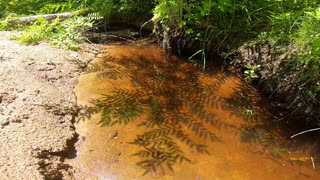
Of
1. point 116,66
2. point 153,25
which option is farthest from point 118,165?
point 153,25

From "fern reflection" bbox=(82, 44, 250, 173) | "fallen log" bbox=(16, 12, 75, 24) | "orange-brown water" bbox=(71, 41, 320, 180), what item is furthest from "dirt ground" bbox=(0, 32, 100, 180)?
"fallen log" bbox=(16, 12, 75, 24)

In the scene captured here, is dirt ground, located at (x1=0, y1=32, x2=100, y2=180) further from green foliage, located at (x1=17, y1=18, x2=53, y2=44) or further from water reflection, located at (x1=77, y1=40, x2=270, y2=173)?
water reflection, located at (x1=77, y1=40, x2=270, y2=173)

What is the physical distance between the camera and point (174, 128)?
348 cm

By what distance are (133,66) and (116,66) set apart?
0.83 ft

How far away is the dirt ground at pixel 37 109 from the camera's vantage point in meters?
2.68

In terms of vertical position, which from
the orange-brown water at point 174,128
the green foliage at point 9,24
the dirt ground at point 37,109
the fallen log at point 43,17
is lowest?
the orange-brown water at point 174,128

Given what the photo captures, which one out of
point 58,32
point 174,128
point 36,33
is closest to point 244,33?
point 174,128

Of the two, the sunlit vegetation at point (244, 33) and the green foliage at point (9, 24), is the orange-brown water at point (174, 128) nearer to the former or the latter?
the sunlit vegetation at point (244, 33)

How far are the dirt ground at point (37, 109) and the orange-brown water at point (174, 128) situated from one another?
17 centimetres

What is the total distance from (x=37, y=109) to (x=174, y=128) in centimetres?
146

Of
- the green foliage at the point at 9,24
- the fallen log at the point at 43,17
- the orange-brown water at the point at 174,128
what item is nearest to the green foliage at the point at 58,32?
the fallen log at the point at 43,17

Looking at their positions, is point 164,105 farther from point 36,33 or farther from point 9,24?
point 9,24

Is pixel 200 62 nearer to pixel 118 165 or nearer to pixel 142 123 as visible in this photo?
pixel 142 123

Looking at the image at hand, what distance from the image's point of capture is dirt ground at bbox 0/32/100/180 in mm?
2678
